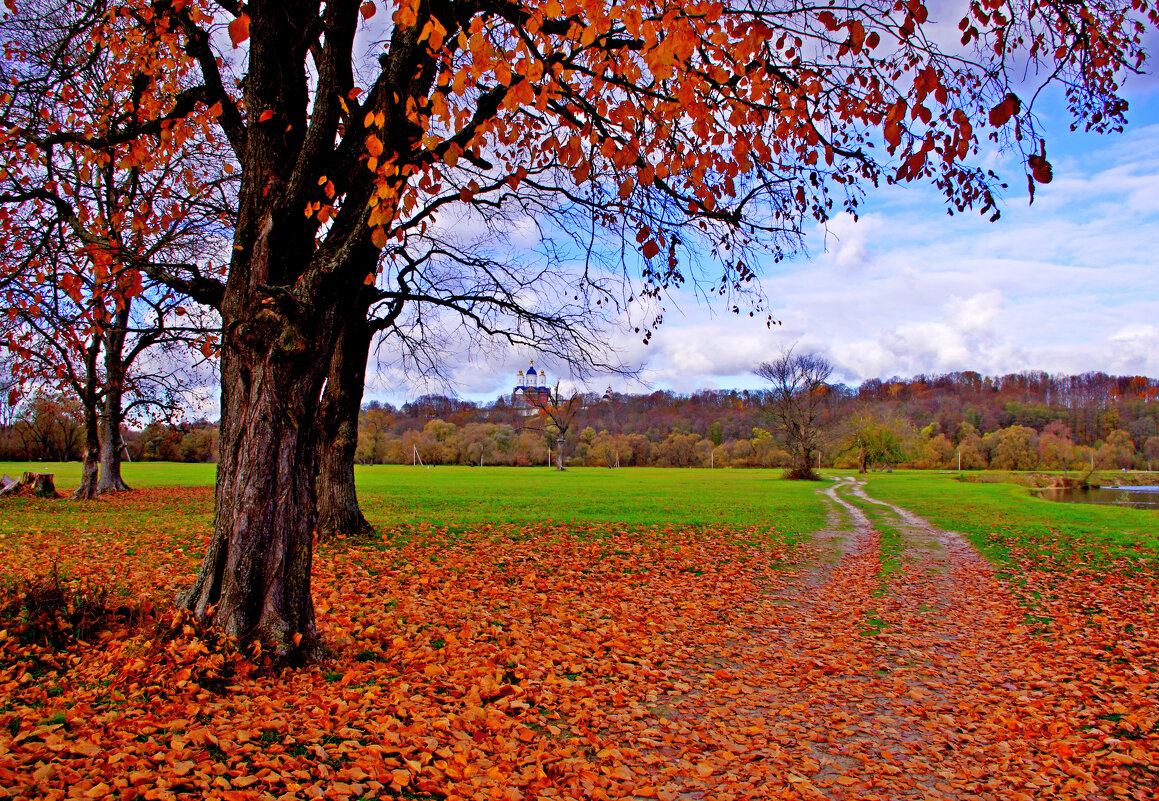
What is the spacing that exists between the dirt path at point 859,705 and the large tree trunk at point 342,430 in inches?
298

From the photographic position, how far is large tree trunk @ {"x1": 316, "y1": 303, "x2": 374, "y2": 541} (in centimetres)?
1120

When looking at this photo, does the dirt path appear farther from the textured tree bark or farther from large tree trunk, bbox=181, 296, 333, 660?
the textured tree bark

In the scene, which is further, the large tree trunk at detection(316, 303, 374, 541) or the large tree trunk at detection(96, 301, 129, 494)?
the large tree trunk at detection(96, 301, 129, 494)

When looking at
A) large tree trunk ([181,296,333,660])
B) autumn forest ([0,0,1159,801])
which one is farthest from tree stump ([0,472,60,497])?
large tree trunk ([181,296,333,660])

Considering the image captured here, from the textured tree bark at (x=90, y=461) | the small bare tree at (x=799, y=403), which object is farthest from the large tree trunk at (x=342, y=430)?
the small bare tree at (x=799, y=403)

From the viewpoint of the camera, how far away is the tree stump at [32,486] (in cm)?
1911

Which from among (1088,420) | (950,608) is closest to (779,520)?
(950,608)

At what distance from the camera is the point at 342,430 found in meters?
11.6

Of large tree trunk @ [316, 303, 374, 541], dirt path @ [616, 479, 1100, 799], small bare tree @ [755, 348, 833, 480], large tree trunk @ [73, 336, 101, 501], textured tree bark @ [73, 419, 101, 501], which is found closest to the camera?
dirt path @ [616, 479, 1100, 799]

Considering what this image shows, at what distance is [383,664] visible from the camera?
5.37m

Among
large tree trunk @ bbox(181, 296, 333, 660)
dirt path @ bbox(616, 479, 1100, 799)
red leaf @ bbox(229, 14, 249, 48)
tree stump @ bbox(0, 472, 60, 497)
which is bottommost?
dirt path @ bbox(616, 479, 1100, 799)

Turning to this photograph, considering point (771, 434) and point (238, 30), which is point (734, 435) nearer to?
point (771, 434)

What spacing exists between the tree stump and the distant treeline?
30.6 meters

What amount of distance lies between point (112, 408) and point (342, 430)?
13.2 meters
